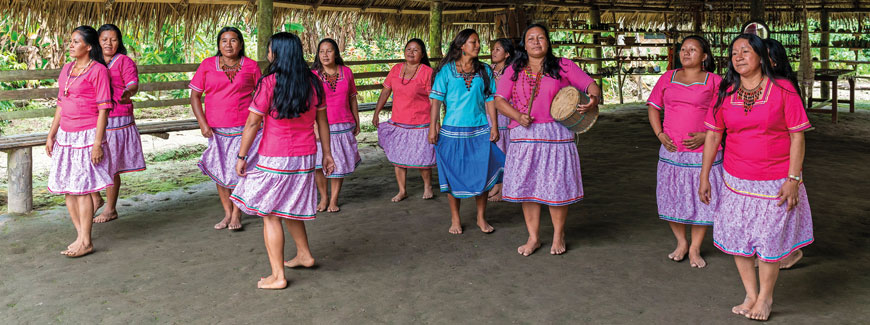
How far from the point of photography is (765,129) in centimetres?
300

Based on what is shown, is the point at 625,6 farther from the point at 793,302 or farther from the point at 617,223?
the point at 793,302

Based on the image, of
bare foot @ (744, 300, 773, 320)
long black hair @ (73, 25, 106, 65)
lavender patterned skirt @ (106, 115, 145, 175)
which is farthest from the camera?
lavender patterned skirt @ (106, 115, 145, 175)

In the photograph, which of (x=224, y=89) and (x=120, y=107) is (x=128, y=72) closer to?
(x=120, y=107)

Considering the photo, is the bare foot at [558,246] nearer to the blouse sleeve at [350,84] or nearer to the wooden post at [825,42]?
the blouse sleeve at [350,84]

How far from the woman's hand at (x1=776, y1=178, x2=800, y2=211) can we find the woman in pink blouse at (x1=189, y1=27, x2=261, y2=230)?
3.03m

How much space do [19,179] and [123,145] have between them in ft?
3.53

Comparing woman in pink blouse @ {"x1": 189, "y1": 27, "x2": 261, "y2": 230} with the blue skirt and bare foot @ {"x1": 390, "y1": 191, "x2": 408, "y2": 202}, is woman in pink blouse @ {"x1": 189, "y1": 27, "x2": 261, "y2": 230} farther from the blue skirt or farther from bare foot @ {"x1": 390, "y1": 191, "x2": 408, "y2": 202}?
bare foot @ {"x1": 390, "y1": 191, "x2": 408, "y2": 202}

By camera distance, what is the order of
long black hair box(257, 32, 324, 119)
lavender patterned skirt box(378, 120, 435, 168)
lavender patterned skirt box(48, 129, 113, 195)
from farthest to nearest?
lavender patterned skirt box(378, 120, 435, 168) < lavender patterned skirt box(48, 129, 113, 195) < long black hair box(257, 32, 324, 119)

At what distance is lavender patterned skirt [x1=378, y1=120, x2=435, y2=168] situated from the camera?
5535mm

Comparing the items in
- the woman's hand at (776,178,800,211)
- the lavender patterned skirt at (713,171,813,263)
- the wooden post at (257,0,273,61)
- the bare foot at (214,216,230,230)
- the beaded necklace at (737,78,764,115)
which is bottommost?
the bare foot at (214,216,230,230)

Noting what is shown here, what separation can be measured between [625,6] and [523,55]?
10.6 meters

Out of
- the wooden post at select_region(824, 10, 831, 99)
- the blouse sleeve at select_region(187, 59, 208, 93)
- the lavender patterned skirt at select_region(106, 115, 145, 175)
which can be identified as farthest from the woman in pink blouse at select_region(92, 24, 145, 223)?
the wooden post at select_region(824, 10, 831, 99)

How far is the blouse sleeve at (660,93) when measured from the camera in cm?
394

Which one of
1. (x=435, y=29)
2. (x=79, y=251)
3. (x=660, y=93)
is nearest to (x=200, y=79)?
(x=79, y=251)
